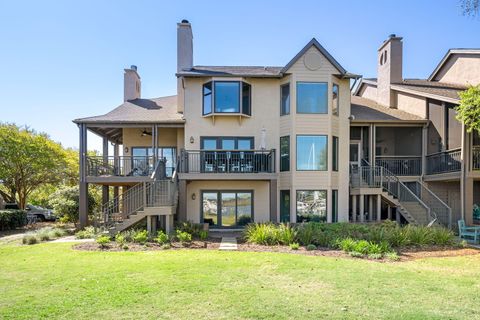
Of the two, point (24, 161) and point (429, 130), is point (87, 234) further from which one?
point (429, 130)

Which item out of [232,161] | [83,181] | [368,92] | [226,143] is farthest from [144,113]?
[368,92]

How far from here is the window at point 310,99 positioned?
16297 mm

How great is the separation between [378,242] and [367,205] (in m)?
6.42

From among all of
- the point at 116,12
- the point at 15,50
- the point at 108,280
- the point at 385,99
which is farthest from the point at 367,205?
the point at 15,50

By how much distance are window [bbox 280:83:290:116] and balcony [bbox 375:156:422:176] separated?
20.3 feet

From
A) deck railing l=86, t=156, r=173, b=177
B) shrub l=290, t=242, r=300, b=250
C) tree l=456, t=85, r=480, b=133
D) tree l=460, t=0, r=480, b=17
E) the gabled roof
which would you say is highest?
the gabled roof

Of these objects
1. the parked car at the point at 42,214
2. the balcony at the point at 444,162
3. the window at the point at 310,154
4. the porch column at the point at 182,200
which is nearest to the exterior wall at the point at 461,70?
the balcony at the point at 444,162

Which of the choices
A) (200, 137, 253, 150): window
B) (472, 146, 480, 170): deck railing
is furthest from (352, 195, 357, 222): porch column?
(200, 137, 253, 150): window

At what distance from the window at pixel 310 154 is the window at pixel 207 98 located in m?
4.86

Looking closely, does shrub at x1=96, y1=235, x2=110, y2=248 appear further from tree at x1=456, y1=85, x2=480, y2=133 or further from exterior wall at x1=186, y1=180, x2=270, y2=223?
tree at x1=456, y1=85, x2=480, y2=133

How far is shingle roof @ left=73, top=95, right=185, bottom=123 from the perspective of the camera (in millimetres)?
16484

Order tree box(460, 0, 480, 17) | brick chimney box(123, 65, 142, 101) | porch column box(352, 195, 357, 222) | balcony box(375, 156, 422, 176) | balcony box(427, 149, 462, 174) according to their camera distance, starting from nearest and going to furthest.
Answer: tree box(460, 0, 480, 17)
balcony box(427, 149, 462, 174)
porch column box(352, 195, 357, 222)
balcony box(375, 156, 422, 176)
brick chimney box(123, 65, 142, 101)

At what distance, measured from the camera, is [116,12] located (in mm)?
15602

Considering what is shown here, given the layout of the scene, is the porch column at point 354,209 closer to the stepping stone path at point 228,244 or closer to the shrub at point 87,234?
the stepping stone path at point 228,244
